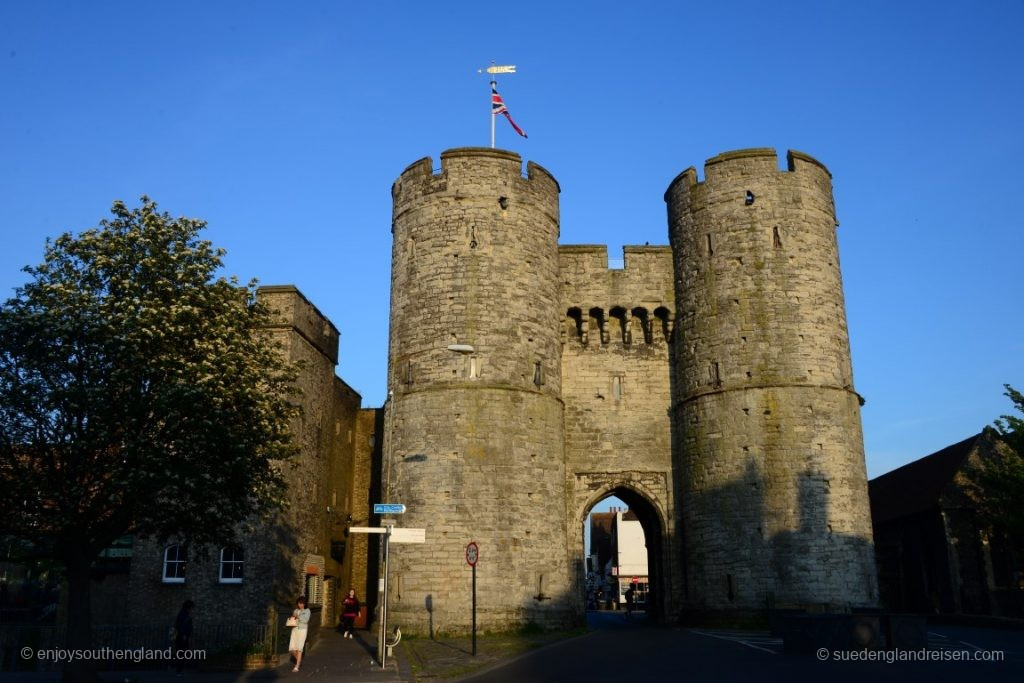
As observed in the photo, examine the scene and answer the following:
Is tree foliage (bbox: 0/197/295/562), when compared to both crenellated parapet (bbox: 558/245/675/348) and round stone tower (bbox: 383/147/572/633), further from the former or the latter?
crenellated parapet (bbox: 558/245/675/348)

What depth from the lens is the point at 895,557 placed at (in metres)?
38.2

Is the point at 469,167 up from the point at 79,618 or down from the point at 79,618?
up

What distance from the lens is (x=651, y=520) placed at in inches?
1149

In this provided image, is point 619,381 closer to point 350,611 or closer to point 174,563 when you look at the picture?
point 350,611

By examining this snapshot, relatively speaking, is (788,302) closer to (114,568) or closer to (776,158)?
(776,158)

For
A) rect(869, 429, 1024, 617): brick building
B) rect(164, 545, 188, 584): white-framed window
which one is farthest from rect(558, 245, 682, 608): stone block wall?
rect(869, 429, 1024, 617): brick building

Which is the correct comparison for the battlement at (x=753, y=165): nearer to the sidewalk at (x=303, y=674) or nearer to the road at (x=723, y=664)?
the road at (x=723, y=664)

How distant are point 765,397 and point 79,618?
1845 cm

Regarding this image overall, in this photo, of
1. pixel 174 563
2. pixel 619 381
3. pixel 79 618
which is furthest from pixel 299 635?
pixel 619 381

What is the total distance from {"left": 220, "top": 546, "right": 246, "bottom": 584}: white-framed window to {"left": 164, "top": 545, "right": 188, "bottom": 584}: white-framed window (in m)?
0.89

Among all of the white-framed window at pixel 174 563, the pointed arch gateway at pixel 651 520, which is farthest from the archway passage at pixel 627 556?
the white-framed window at pixel 174 563

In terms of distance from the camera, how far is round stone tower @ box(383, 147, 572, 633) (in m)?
23.4

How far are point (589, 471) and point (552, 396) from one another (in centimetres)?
303

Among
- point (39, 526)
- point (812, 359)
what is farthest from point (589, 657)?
point (812, 359)
